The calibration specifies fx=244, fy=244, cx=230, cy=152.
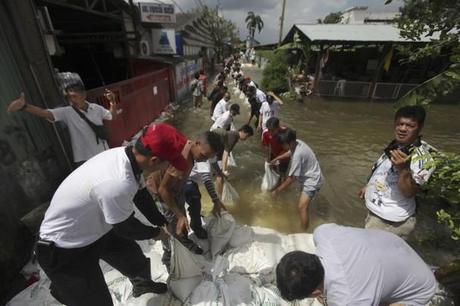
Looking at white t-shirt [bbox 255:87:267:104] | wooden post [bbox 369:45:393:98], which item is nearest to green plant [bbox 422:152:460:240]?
white t-shirt [bbox 255:87:267:104]

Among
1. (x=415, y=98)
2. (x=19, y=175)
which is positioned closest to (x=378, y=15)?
(x=415, y=98)

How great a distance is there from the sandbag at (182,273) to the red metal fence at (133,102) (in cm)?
323

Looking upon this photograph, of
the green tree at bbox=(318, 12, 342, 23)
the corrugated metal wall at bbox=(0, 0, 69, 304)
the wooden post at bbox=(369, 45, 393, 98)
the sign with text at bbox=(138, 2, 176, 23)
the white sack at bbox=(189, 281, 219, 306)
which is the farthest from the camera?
the green tree at bbox=(318, 12, 342, 23)

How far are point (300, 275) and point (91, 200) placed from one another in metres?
1.34

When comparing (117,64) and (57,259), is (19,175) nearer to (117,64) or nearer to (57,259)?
(57,259)

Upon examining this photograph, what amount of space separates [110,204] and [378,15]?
47.5 metres

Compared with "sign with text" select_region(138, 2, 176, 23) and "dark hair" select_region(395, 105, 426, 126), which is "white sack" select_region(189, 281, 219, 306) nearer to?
"dark hair" select_region(395, 105, 426, 126)

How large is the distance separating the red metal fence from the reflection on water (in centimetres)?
106

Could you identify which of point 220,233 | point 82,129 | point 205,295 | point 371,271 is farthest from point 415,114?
point 82,129

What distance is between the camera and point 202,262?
278 cm

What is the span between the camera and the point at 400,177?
213 centimetres

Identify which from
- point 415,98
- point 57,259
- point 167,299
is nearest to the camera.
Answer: point 57,259

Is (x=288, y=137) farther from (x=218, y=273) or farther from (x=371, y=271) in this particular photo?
(x=371, y=271)

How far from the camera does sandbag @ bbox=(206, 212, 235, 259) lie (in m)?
2.91
